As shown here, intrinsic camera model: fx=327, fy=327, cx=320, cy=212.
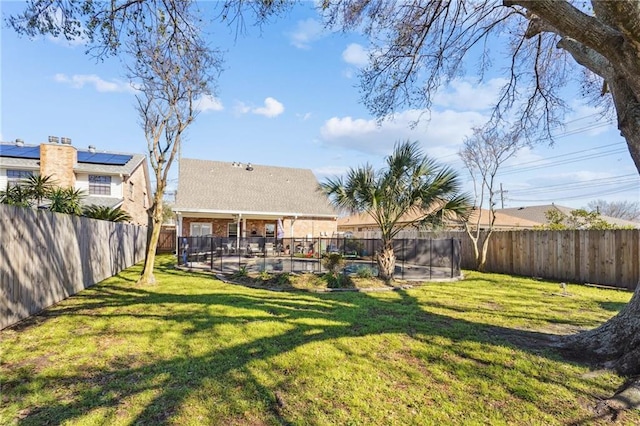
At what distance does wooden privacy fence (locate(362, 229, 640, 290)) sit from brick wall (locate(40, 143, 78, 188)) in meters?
22.0

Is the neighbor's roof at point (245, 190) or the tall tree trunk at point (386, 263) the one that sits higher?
the neighbor's roof at point (245, 190)

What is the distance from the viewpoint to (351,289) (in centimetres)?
904

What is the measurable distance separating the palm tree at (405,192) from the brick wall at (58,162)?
56.1 ft

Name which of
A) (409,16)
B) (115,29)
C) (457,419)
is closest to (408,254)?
(409,16)

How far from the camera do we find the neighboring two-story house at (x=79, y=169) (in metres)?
18.0

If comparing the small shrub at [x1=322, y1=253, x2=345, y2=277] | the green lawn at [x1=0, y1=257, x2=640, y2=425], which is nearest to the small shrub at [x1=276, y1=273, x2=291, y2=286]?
the small shrub at [x1=322, y1=253, x2=345, y2=277]

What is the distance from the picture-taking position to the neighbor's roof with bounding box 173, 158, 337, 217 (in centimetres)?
2045

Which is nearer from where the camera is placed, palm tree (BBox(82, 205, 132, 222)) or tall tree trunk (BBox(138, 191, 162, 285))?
tall tree trunk (BBox(138, 191, 162, 285))

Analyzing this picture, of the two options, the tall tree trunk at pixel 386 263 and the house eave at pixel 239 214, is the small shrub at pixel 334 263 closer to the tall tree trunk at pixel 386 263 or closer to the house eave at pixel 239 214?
the tall tree trunk at pixel 386 263

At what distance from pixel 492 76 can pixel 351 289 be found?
6.85m

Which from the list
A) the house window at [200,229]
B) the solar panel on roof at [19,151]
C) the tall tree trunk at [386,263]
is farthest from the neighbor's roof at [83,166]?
the tall tree trunk at [386,263]

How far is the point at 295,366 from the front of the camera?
151 inches

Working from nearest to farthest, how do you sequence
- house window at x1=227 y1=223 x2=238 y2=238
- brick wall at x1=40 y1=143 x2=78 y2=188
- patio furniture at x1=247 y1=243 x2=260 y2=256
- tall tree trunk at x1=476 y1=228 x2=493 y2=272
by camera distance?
tall tree trunk at x1=476 y1=228 x2=493 y2=272 < patio furniture at x1=247 y1=243 x2=260 y2=256 < brick wall at x1=40 y1=143 x2=78 y2=188 < house window at x1=227 y1=223 x2=238 y2=238

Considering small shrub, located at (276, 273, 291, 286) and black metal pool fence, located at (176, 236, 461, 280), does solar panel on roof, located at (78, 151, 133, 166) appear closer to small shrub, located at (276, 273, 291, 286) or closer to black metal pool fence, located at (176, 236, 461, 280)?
black metal pool fence, located at (176, 236, 461, 280)
